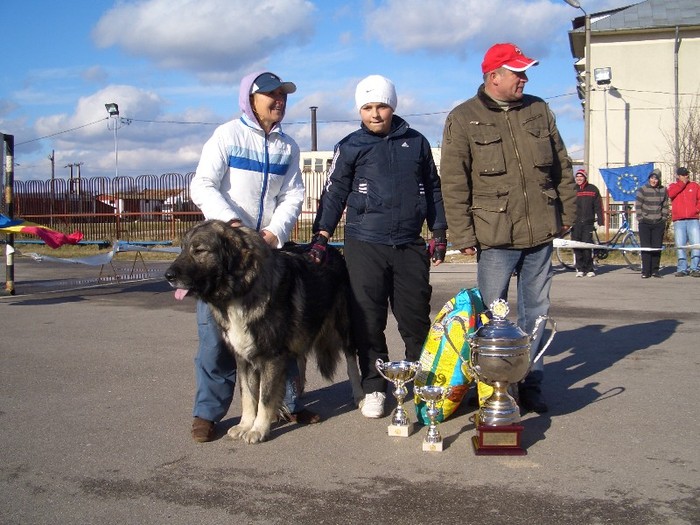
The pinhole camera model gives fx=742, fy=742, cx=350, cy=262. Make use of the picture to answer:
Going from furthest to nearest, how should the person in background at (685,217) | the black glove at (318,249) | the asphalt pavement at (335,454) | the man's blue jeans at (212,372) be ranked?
the person in background at (685,217) → the black glove at (318,249) → the man's blue jeans at (212,372) → the asphalt pavement at (335,454)

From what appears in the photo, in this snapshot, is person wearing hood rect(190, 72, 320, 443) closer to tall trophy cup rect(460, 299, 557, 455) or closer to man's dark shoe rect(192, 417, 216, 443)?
man's dark shoe rect(192, 417, 216, 443)

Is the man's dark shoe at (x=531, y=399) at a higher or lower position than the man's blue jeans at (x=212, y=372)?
lower

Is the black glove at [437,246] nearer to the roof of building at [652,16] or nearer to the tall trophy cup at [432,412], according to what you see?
the tall trophy cup at [432,412]

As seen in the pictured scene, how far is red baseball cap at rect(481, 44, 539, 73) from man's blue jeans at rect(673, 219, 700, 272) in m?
10.4

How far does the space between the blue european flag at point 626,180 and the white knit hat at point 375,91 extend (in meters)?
15.3

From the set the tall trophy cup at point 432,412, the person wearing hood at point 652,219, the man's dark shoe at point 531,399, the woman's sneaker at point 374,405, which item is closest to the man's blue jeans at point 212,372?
the woman's sneaker at point 374,405

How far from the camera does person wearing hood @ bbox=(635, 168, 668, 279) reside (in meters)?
13.9

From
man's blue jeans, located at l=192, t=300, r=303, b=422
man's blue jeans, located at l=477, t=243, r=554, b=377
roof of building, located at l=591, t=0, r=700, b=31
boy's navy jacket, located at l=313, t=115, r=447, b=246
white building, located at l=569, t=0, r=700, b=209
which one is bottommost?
man's blue jeans, located at l=192, t=300, r=303, b=422

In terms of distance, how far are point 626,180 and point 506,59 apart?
15.4 m

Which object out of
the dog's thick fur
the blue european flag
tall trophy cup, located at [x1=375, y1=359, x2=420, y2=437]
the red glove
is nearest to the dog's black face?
the dog's thick fur

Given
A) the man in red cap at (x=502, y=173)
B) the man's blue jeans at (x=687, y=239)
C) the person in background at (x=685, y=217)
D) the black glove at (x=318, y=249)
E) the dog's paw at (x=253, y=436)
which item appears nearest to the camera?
the dog's paw at (x=253, y=436)

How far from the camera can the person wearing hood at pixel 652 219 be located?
1388cm

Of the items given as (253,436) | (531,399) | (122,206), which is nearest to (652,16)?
(122,206)

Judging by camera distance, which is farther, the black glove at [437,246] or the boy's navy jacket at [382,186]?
the black glove at [437,246]
